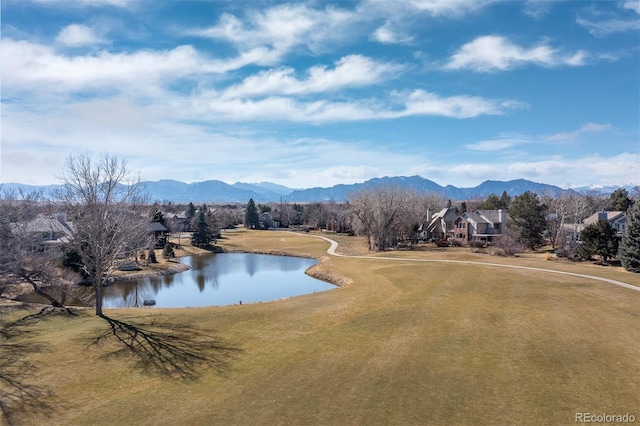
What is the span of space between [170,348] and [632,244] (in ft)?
134

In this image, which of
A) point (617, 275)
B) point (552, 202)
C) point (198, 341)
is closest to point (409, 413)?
point (198, 341)

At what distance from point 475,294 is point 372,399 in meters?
17.6

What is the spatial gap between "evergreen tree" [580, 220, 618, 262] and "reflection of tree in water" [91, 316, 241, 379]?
137ft

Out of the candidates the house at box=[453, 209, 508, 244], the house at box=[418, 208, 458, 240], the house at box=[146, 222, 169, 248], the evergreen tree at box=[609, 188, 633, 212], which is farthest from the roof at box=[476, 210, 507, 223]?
the house at box=[146, 222, 169, 248]

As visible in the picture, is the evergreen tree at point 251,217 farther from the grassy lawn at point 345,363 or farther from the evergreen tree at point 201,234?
the grassy lawn at point 345,363

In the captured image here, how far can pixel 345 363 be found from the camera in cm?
1622

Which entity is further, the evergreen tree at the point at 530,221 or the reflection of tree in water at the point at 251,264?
the evergreen tree at the point at 530,221

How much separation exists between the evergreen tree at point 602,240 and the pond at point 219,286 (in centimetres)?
2878

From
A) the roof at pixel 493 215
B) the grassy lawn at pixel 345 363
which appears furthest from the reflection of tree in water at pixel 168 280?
the roof at pixel 493 215

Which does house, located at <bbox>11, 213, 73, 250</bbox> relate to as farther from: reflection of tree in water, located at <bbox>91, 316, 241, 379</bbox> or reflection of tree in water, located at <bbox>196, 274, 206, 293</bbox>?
reflection of tree in water, located at <bbox>196, 274, 206, 293</bbox>

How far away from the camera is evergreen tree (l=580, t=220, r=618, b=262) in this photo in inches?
1657

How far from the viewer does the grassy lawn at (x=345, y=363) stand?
1258 cm

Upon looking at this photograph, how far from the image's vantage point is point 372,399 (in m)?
13.3

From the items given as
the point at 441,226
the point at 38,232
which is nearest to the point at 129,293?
the point at 38,232
